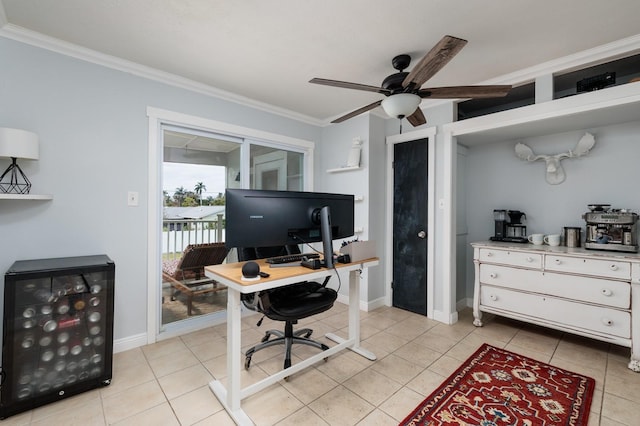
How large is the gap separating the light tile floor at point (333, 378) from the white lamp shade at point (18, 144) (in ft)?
5.37

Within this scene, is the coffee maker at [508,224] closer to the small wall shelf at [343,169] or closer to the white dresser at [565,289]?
the white dresser at [565,289]

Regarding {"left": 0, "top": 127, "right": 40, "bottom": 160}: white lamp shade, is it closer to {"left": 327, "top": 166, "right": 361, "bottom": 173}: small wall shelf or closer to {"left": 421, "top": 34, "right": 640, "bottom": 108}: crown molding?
{"left": 327, "top": 166, "right": 361, "bottom": 173}: small wall shelf

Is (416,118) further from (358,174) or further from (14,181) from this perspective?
(14,181)

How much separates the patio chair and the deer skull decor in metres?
3.49

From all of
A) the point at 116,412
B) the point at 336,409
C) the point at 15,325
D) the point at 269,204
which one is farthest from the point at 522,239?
the point at 15,325

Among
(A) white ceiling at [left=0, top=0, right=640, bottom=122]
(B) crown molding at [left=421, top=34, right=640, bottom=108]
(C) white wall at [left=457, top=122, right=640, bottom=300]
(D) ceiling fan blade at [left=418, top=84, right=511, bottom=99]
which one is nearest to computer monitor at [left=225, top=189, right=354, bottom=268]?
(D) ceiling fan blade at [left=418, top=84, right=511, bottom=99]

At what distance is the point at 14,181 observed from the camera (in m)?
2.02

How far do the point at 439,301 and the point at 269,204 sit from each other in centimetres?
247

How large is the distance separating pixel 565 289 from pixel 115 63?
4416 mm

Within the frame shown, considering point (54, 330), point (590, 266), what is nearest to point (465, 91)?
point (590, 266)

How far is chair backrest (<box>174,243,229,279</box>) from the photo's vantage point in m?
2.93

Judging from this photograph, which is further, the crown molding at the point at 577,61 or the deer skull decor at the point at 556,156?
the deer skull decor at the point at 556,156

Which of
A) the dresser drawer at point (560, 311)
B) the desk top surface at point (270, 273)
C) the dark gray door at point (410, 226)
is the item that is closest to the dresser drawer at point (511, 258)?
the dresser drawer at point (560, 311)

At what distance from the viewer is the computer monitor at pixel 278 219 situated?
170 centimetres
